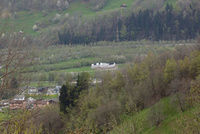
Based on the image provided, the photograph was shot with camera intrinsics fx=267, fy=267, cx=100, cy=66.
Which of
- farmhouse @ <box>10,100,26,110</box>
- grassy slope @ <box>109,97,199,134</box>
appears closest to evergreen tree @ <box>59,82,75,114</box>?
grassy slope @ <box>109,97,199,134</box>

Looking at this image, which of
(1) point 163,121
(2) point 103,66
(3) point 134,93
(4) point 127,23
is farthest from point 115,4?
(1) point 163,121

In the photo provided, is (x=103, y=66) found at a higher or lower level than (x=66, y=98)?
higher

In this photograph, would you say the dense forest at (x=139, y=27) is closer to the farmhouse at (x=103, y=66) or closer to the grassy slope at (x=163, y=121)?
the farmhouse at (x=103, y=66)

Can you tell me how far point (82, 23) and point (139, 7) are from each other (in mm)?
17156

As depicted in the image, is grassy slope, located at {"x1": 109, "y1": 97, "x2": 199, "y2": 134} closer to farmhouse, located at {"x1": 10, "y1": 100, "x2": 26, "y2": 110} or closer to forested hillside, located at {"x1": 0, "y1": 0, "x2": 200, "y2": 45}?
farmhouse, located at {"x1": 10, "y1": 100, "x2": 26, "y2": 110}

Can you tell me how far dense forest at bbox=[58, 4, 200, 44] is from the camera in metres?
67.2

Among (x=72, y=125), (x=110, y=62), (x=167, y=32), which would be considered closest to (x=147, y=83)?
(x=72, y=125)

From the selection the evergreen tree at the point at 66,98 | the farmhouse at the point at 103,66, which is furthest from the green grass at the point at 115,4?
the evergreen tree at the point at 66,98

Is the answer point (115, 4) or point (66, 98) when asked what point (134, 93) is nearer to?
point (66, 98)

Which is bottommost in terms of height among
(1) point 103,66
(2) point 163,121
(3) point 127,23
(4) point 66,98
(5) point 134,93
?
(2) point 163,121

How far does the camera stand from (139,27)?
72.9 meters

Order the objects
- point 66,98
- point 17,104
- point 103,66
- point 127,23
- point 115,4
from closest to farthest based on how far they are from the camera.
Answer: point 17,104, point 66,98, point 103,66, point 127,23, point 115,4

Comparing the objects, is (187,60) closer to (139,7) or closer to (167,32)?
(167,32)

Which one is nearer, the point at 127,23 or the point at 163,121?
the point at 163,121
